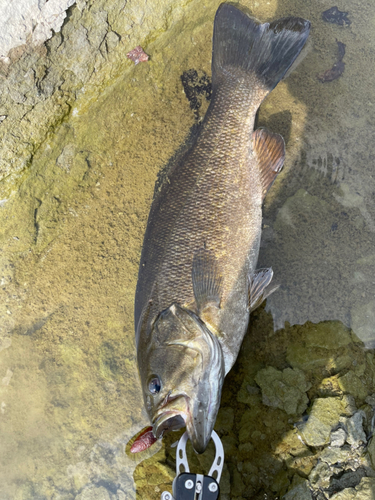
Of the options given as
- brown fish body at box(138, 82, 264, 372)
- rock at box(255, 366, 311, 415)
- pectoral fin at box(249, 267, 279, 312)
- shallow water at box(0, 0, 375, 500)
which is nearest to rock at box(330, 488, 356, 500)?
shallow water at box(0, 0, 375, 500)

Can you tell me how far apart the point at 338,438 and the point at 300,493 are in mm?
529

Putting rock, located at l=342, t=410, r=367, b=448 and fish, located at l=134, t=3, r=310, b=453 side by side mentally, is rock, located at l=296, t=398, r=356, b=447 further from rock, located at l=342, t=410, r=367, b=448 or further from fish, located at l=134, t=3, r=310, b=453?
fish, located at l=134, t=3, r=310, b=453

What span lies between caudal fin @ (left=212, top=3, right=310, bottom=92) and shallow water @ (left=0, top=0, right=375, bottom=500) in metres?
0.41

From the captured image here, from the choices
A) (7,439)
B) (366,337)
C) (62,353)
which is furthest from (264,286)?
(7,439)

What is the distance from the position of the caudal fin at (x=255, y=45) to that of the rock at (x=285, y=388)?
2.45m

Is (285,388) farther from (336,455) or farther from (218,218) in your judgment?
(218,218)

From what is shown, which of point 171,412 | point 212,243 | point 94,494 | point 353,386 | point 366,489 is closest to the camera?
point 171,412

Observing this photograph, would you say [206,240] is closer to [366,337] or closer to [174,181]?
[174,181]

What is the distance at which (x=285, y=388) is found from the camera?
2.98 meters

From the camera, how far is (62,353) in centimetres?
345

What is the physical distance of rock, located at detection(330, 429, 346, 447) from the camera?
2.79 metres

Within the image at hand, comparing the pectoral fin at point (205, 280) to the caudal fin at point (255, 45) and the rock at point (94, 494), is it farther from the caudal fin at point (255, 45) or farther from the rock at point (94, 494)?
the rock at point (94, 494)

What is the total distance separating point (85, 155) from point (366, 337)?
3.10 meters

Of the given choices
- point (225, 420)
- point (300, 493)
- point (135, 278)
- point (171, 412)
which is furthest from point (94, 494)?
point (135, 278)
